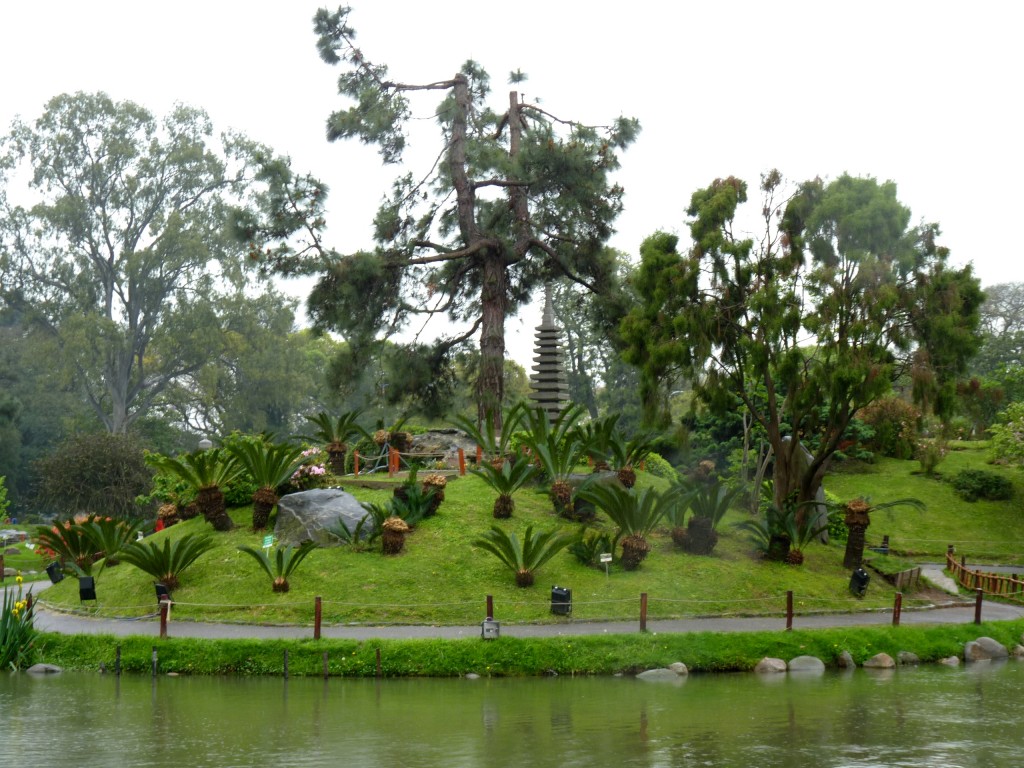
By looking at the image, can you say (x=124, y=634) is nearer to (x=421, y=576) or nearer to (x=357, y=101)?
(x=421, y=576)

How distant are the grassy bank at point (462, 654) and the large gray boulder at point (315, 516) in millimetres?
6079

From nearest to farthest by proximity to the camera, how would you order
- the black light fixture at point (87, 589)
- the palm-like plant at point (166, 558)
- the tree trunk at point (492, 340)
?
the palm-like plant at point (166, 558), the black light fixture at point (87, 589), the tree trunk at point (492, 340)

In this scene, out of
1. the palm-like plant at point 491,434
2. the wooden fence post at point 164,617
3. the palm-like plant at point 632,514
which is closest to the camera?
the wooden fence post at point 164,617

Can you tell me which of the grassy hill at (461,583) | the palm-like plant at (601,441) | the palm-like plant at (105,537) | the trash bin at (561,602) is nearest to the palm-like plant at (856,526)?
the grassy hill at (461,583)

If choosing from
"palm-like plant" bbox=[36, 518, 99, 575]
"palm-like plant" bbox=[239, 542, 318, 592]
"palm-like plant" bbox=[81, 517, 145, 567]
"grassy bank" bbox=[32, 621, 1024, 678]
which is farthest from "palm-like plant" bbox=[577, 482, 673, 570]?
"palm-like plant" bbox=[36, 518, 99, 575]

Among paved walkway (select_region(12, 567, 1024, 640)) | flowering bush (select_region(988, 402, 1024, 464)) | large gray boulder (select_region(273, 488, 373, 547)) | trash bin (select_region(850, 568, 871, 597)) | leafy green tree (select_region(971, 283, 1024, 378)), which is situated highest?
leafy green tree (select_region(971, 283, 1024, 378))

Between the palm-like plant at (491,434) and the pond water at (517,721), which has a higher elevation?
the palm-like plant at (491,434)

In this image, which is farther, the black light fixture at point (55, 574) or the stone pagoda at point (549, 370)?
the stone pagoda at point (549, 370)

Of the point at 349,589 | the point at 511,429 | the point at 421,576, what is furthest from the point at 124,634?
the point at 511,429

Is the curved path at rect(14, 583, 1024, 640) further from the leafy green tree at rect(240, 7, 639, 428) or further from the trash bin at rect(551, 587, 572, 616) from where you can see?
the leafy green tree at rect(240, 7, 639, 428)

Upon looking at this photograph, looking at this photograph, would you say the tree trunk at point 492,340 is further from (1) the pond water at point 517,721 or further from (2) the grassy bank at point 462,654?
(1) the pond water at point 517,721

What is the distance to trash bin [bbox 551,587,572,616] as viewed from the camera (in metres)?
22.0

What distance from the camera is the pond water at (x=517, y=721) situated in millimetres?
12578

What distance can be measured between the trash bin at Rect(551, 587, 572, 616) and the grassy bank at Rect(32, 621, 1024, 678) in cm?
251
